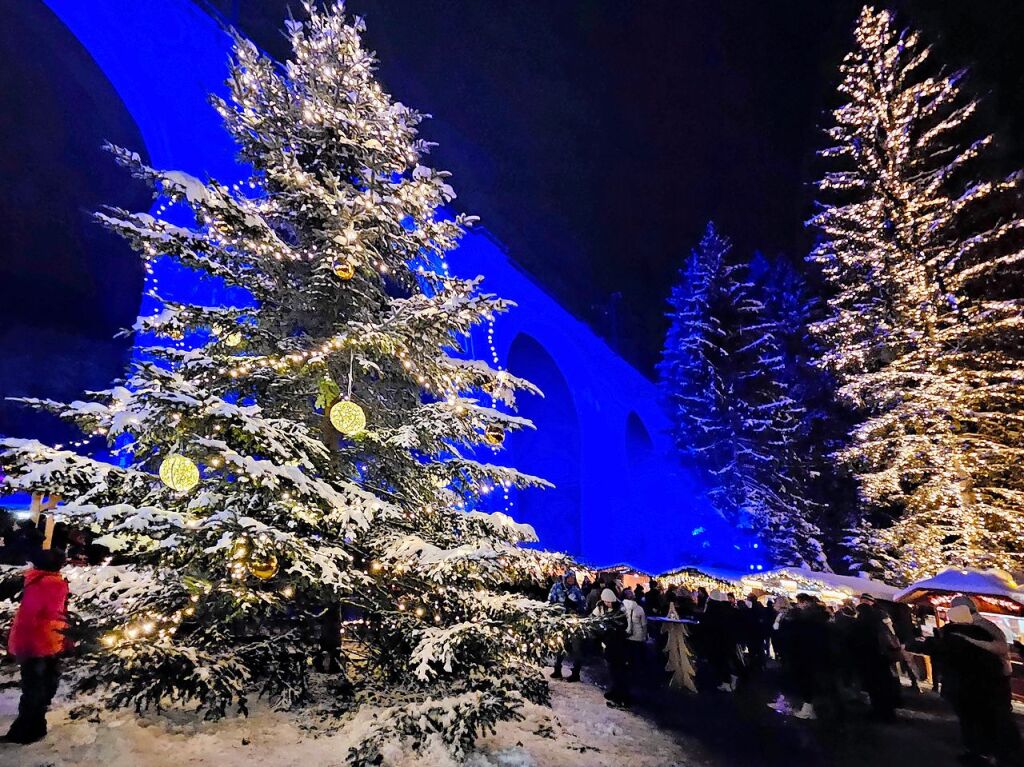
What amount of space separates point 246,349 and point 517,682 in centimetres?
458

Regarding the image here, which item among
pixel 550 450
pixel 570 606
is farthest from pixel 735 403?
pixel 570 606

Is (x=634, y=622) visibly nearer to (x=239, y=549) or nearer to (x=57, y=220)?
(x=239, y=549)

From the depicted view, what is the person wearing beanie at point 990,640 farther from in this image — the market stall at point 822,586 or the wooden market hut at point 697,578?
the wooden market hut at point 697,578

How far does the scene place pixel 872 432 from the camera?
1506cm

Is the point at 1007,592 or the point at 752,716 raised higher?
the point at 1007,592

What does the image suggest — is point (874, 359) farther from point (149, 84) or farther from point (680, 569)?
point (149, 84)

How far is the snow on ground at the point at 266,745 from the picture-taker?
4277 millimetres

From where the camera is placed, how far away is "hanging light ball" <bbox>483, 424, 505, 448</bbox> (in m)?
6.21

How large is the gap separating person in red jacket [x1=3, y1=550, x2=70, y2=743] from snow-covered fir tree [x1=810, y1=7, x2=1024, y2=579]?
1737cm

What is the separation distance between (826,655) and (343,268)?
30.0 ft

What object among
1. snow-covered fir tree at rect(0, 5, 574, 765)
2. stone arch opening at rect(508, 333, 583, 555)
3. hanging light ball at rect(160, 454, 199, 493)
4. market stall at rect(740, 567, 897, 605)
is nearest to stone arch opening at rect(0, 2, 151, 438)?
snow-covered fir tree at rect(0, 5, 574, 765)

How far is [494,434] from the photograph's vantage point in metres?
6.21

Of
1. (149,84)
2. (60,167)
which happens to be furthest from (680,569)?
(60,167)

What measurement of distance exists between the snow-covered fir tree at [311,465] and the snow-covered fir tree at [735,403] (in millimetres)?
19542
